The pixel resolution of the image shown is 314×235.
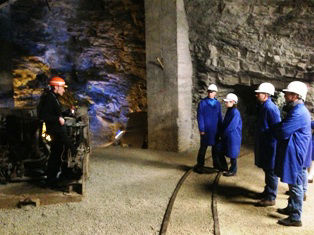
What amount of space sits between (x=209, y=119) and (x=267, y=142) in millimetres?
1984

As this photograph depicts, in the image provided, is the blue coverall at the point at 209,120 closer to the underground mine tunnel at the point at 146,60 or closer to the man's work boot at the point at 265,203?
the underground mine tunnel at the point at 146,60

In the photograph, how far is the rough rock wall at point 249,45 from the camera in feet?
27.2

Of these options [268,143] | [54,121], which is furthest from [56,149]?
[268,143]

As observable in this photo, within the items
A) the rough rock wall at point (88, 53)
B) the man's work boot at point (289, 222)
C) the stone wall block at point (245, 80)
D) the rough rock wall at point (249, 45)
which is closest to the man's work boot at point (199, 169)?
the rough rock wall at point (249, 45)

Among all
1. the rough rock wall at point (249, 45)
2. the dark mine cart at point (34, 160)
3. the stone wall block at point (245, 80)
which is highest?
the rough rock wall at point (249, 45)

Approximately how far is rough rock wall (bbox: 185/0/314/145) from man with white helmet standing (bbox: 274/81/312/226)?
395cm

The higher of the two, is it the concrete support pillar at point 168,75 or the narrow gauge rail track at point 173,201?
the concrete support pillar at point 168,75

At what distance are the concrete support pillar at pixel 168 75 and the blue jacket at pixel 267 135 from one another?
380 centimetres

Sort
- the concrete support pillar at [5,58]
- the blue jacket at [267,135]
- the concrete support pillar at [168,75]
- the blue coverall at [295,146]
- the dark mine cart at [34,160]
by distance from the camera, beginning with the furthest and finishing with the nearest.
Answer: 1. the concrete support pillar at [5,58]
2. the concrete support pillar at [168,75]
3. the dark mine cart at [34,160]
4. the blue jacket at [267,135]
5. the blue coverall at [295,146]

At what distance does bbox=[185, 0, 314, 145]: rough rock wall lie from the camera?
27.2 feet

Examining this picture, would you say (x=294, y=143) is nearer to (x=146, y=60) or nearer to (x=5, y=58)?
(x=146, y=60)

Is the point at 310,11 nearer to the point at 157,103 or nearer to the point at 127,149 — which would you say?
the point at 157,103

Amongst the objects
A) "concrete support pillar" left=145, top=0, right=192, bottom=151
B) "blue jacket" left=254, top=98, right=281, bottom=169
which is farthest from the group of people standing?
"concrete support pillar" left=145, top=0, right=192, bottom=151

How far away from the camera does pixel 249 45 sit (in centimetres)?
887
